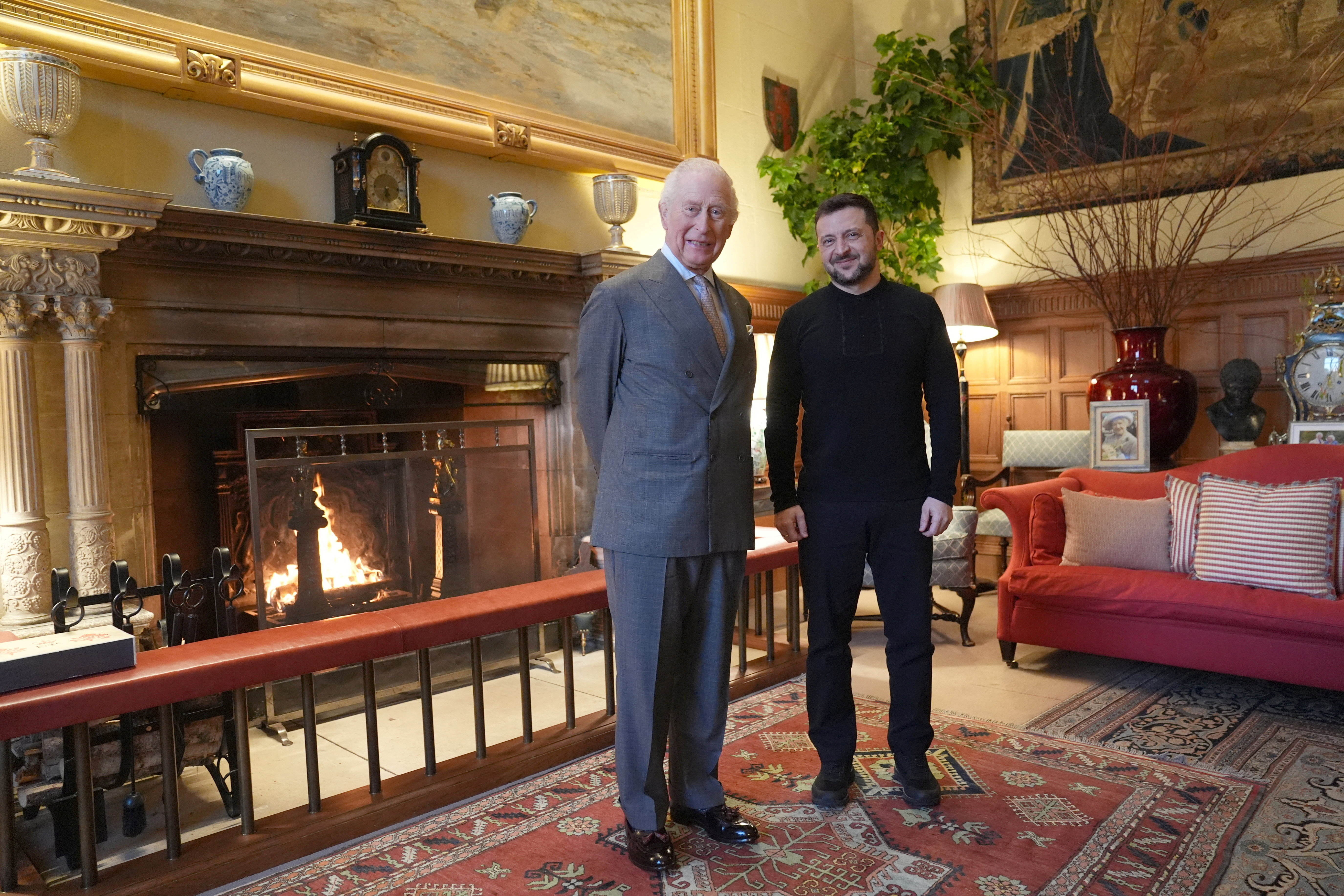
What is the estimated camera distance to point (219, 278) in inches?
118

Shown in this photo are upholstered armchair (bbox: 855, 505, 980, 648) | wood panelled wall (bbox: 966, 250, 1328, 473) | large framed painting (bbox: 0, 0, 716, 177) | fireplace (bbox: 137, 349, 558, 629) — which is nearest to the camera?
large framed painting (bbox: 0, 0, 716, 177)

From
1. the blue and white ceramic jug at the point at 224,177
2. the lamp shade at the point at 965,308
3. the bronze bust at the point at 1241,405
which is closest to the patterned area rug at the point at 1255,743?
the bronze bust at the point at 1241,405

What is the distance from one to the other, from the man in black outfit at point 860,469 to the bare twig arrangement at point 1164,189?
2456mm

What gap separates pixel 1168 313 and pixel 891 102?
2065 mm

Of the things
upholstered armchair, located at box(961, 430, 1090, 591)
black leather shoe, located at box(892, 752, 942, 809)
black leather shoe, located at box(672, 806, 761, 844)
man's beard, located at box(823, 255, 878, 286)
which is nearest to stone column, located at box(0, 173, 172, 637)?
black leather shoe, located at box(672, 806, 761, 844)

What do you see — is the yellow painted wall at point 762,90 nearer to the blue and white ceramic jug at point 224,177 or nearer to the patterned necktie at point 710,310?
the blue and white ceramic jug at point 224,177

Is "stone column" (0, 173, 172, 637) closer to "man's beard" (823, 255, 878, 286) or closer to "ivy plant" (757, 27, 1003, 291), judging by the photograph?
"man's beard" (823, 255, 878, 286)

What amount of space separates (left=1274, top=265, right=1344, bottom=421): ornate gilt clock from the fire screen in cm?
331

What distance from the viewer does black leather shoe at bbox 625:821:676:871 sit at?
6.12 feet

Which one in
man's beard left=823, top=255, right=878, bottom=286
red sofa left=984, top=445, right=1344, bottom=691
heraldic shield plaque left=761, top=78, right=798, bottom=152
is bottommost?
red sofa left=984, top=445, right=1344, bottom=691

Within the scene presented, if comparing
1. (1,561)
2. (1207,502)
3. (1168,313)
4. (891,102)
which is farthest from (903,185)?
(1,561)

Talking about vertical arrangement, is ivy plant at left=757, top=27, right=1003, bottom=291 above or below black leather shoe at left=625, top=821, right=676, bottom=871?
above

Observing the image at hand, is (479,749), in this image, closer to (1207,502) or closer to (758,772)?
(758,772)

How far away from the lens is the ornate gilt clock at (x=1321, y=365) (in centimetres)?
368
